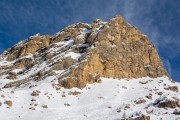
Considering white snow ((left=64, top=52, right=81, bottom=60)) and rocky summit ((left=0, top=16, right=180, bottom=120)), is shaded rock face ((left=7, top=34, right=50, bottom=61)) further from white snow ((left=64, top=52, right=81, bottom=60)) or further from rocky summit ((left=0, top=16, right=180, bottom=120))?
white snow ((left=64, top=52, right=81, bottom=60))

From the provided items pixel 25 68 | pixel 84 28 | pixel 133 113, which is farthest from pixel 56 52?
pixel 133 113

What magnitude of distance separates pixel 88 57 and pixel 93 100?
2280cm

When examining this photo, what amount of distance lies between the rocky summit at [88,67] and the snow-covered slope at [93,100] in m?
0.26

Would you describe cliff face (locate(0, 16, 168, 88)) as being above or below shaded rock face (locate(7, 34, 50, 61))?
below

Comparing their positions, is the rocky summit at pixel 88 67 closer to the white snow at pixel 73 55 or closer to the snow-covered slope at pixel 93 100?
the white snow at pixel 73 55

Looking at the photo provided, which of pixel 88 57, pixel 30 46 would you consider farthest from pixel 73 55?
pixel 30 46

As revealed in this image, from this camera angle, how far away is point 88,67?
119125mm

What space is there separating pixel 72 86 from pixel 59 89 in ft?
13.8

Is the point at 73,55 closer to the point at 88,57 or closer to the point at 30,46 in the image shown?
the point at 88,57

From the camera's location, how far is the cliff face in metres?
119

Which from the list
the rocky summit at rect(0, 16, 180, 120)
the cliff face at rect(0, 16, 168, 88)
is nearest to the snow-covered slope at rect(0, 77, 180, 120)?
the rocky summit at rect(0, 16, 180, 120)

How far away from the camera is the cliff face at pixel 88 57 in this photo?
119 metres

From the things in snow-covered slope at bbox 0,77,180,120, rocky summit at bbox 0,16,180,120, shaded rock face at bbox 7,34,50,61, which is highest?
shaded rock face at bbox 7,34,50,61

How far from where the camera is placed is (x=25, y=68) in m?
138
